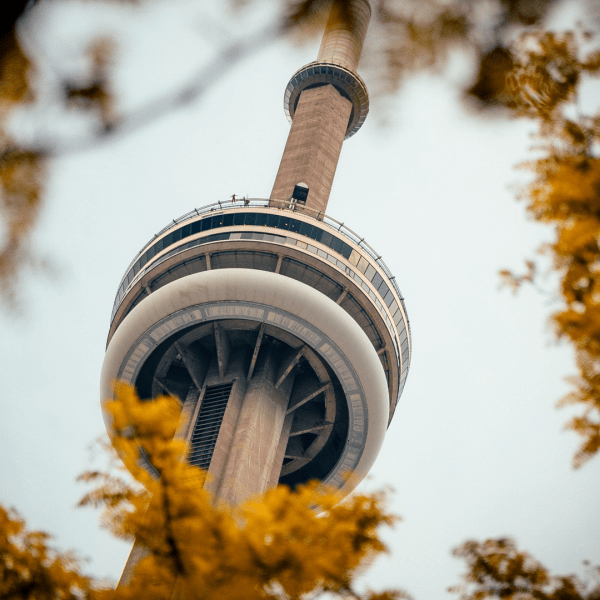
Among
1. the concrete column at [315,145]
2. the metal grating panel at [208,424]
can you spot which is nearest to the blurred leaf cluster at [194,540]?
the metal grating panel at [208,424]

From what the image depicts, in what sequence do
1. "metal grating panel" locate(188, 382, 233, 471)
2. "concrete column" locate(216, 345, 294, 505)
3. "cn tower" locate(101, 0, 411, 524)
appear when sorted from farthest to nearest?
"cn tower" locate(101, 0, 411, 524), "metal grating panel" locate(188, 382, 233, 471), "concrete column" locate(216, 345, 294, 505)

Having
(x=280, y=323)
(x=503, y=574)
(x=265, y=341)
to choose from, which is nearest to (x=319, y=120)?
(x=265, y=341)

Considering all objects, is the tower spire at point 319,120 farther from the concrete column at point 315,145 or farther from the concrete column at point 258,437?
the concrete column at point 258,437

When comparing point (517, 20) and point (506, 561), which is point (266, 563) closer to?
point (506, 561)

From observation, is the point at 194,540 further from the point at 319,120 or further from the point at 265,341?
the point at 319,120

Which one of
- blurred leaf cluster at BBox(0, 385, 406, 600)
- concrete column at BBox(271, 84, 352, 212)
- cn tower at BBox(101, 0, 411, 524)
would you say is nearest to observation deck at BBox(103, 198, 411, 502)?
cn tower at BBox(101, 0, 411, 524)

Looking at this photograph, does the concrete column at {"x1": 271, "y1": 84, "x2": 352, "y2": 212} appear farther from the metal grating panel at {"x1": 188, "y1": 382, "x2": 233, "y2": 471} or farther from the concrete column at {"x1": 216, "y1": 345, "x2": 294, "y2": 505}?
the metal grating panel at {"x1": 188, "y1": 382, "x2": 233, "y2": 471}

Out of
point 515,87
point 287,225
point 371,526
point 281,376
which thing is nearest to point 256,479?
point 281,376
